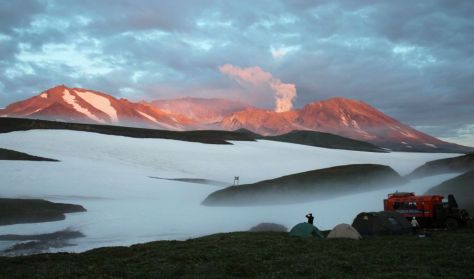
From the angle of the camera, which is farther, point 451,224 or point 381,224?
point 451,224

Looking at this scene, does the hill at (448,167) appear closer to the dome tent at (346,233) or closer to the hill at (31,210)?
the dome tent at (346,233)

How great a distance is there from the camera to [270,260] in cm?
2516

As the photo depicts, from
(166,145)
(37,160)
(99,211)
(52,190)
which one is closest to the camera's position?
(99,211)

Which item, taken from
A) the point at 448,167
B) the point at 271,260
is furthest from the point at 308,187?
the point at 271,260

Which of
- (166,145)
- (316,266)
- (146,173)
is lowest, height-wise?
(316,266)

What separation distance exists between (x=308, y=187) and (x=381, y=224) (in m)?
38.3

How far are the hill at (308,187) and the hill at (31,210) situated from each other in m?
19.3

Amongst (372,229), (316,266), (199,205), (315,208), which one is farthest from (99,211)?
(316,266)

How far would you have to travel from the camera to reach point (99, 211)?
54.5m

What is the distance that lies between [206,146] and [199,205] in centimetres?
7847

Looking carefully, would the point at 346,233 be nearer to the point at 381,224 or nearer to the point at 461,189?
the point at 381,224

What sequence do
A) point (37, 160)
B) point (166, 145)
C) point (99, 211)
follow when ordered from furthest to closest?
point (166, 145), point (37, 160), point (99, 211)

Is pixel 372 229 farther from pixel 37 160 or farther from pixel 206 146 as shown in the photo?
pixel 206 146

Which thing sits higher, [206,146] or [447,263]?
[206,146]
